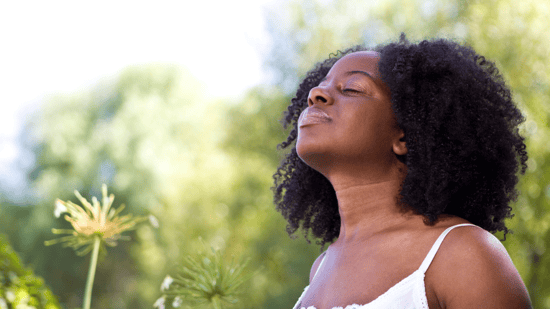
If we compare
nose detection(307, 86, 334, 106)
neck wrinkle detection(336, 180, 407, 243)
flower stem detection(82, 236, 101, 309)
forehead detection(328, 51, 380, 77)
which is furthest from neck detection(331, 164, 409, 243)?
flower stem detection(82, 236, 101, 309)

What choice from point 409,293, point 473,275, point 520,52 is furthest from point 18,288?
Result: point 520,52

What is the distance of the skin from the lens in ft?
4.71

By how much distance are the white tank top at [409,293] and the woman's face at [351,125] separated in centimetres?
45

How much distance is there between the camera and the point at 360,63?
6.61 feet

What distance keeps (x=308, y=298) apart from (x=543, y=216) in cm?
688

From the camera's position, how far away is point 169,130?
14.1 metres

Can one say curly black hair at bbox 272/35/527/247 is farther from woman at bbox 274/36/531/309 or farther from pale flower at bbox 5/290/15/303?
pale flower at bbox 5/290/15/303

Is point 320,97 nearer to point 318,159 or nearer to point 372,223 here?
point 318,159

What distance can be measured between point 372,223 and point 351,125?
1.29 feet

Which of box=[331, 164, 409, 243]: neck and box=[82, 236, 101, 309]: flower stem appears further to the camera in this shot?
box=[82, 236, 101, 309]: flower stem

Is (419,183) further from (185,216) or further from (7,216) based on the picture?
(7,216)

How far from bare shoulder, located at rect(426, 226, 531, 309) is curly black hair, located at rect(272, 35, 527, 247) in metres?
0.20

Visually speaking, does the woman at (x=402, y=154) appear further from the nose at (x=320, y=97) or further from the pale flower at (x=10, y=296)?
the pale flower at (x=10, y=296)

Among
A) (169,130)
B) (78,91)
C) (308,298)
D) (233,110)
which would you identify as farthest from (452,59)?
(78,91)
